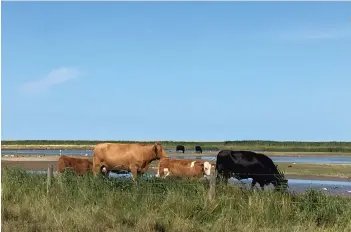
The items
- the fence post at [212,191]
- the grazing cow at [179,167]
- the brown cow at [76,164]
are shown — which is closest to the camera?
the fence post at [212,191]

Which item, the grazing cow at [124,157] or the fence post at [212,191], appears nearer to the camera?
the fence post at [212,191]

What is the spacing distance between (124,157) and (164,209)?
7989 millimetres

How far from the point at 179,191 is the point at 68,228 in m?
3.13

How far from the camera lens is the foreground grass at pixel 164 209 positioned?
9864mm

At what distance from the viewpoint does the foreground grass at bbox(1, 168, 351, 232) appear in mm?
9864

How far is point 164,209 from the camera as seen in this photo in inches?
432

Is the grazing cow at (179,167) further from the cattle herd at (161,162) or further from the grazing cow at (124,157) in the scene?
the grazing cow at (124,157)

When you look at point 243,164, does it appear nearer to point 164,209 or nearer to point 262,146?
point 164,209

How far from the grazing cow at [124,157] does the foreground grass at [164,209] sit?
18.5 feet

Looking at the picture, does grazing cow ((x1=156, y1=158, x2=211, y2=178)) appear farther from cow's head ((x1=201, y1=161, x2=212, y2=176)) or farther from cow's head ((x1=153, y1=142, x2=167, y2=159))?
cow's head ((x1=153, y1=142, x2=167, y2=159))

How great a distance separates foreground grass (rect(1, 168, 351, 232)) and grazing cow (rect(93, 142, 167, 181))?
5636 millimetres

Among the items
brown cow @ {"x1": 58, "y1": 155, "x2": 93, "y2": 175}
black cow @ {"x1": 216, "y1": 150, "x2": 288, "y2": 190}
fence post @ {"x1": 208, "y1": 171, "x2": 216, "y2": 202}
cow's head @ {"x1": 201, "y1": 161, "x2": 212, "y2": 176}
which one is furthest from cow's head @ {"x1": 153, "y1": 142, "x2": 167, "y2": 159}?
fence post @ {"x1": 208, "y1": 171, "x2": 216, "y2": 202}

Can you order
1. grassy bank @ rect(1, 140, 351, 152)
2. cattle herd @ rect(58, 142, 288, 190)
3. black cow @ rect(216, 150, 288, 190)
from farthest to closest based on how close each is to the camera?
1. grassy bank @ rect(1, 140, 351, 152)
2. cattle herd @ rect(58, 142, 288, 190)
3. black cow @ rect(216, 150, 288, 190)

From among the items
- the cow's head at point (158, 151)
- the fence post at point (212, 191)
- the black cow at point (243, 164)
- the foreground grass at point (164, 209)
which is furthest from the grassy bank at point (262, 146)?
the fence post at point (212, 191)
